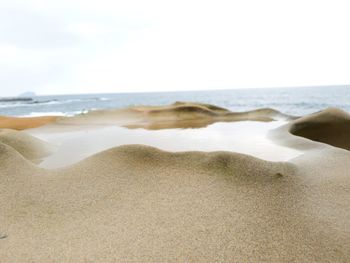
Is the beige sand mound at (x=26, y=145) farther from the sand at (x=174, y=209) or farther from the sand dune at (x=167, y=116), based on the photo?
the sand dune at (x=167, y=116)

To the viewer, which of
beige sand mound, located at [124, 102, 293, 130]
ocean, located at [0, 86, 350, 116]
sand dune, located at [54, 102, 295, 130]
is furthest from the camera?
ocean, located at [0, 86, 350, 116]

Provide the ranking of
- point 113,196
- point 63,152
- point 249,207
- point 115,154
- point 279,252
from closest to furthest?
1. point 279,252
2. point 249,207
3. point 113,196
4. point 115,154
5. point 63,152

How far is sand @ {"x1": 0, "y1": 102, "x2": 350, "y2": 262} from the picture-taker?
2.60m

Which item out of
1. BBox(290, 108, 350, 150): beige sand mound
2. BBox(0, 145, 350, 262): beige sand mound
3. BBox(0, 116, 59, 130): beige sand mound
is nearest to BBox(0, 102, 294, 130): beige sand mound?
BBox(0, 116, 59, 130): beige sand mound

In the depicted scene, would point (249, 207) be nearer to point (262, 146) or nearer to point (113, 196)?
point (113, 196)

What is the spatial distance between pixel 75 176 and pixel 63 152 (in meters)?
3.56

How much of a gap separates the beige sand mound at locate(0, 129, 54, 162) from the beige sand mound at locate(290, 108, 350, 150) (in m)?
8.28

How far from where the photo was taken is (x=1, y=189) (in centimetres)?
388

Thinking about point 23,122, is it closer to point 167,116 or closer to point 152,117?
point 152,117

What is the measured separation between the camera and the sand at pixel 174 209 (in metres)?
2.60

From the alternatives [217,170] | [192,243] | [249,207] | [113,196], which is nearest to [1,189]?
[113,196]

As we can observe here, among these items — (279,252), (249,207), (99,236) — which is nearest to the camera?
(279,252)

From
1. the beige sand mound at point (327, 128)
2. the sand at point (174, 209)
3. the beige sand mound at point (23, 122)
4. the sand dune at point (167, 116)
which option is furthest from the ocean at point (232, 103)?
the sand at point (174, 209)

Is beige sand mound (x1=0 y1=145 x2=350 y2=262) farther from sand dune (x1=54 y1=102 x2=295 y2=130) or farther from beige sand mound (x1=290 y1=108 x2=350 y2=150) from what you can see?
sand dune (x1=54 y1=102 x2=295 y2=130)
